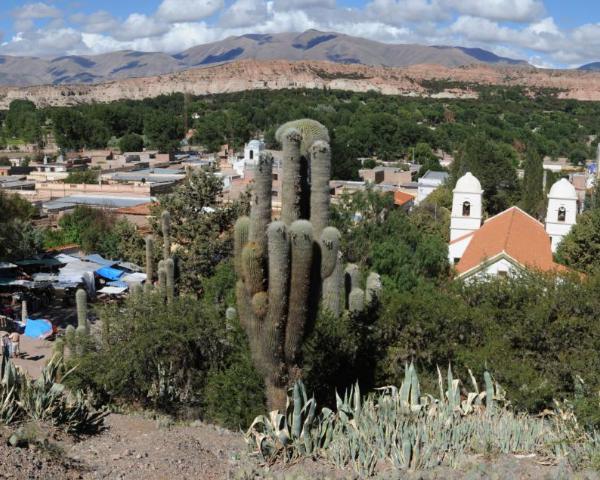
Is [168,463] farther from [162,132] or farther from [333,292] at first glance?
[162,132]

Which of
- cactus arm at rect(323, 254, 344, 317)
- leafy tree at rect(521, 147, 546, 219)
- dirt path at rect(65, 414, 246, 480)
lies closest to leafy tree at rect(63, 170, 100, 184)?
leafy tree at rect(521, 147, 546, 219)

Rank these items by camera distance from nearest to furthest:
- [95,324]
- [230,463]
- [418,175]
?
[230,463], [95,324], [418,175]

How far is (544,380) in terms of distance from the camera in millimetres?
11125

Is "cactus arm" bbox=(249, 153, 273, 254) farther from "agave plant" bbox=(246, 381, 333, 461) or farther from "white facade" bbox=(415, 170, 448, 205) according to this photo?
"white facade" bbox=(415, 170, 448, 205)

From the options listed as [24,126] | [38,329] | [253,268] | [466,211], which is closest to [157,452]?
[253,268]

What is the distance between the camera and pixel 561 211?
26188 mm

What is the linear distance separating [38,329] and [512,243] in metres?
14.2

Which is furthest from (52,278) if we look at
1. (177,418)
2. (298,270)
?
(298,270)

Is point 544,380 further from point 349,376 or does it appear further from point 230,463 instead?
point 230,463

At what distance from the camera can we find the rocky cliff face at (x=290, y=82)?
164625mm

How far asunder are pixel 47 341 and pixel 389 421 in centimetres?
1295

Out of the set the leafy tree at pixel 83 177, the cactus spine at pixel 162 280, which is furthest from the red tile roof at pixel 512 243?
the leafy tree at pixel 83 177

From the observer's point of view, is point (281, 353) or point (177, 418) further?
point (177, 418)

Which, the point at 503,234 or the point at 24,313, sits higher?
the point at 503,234
